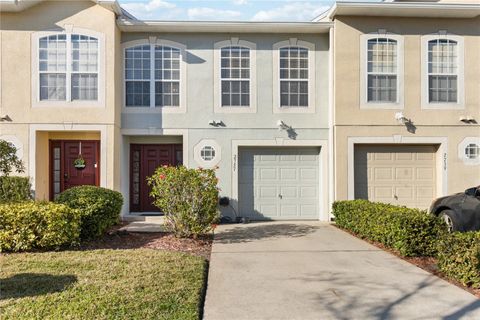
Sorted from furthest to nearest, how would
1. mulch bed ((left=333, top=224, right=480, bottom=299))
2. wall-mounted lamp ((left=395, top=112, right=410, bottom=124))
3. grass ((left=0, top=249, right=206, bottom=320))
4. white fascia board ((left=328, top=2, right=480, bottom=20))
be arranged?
1. wall-mounted lamp ((left=395, top=112, right=410, bottom=124))
2. white fascia board ((left=328, top=2, right=480, bottom=20))
3. mulch bed ((left=333, top=224, right=480, bottom=299))
4. grass ((left=0, top=249, right=206, bottom=320))

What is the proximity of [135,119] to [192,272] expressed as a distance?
7.15m

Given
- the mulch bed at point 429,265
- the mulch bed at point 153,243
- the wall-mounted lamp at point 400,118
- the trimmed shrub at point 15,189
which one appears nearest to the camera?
the mulch bed at point 429,265

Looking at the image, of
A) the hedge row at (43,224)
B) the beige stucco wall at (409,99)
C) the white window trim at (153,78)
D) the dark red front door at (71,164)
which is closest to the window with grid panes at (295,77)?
the beige stucco wall at (409,99)

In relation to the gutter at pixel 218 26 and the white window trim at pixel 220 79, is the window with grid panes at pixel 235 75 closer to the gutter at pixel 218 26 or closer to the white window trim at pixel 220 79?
the white window trim at pixel 220 79

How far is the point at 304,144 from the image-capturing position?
12.1 metres

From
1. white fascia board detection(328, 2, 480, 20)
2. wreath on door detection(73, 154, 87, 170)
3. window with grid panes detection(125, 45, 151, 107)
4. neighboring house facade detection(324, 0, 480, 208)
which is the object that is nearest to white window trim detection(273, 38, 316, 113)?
neighboring house facade detection(324, 0, 480, 208)

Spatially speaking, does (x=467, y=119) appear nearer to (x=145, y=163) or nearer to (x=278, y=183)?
(x=278, y=183)

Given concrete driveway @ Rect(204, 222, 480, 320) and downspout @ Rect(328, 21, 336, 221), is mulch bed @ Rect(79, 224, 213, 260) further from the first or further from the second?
downspout @ Rect(328, 21, 336, 221)

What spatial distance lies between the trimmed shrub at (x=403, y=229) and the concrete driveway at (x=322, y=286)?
1.04 feet

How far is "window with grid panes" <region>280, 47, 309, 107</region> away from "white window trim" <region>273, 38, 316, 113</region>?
10 centimetres

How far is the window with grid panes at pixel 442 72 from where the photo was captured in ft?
38.9

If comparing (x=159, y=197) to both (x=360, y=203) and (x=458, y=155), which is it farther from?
(x=458, y=155)

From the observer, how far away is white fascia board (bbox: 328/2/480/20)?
11.1 m

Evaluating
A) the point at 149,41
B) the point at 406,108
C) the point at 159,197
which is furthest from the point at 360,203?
the point at 149,41
